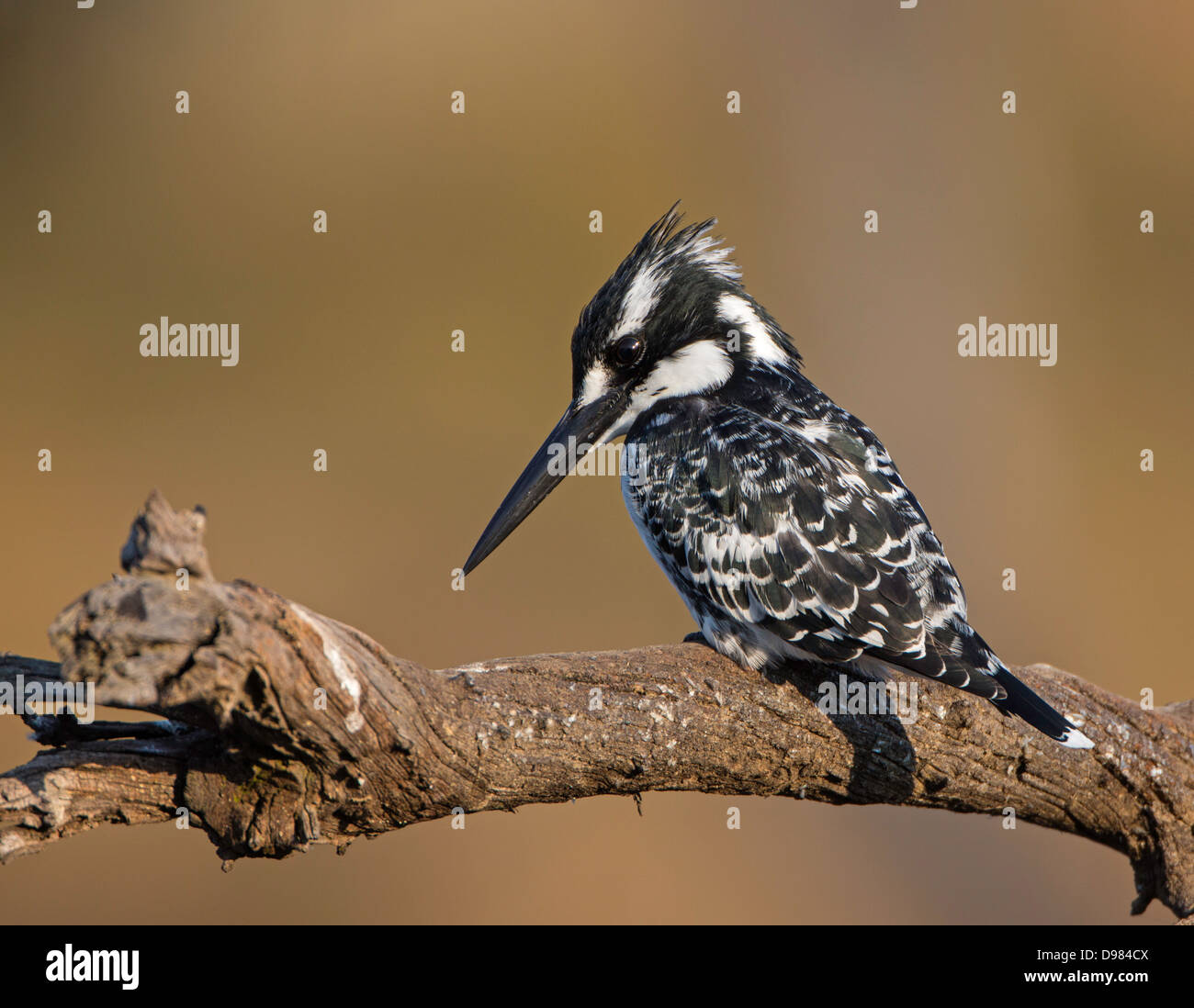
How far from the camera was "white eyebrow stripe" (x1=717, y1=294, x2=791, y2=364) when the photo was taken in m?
4.31

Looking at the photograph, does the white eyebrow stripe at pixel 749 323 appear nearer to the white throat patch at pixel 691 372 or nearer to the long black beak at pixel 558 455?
the white throat patch at pixel 691 372

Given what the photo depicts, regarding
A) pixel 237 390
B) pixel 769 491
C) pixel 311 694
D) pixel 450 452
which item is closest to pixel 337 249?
pixel 237 390

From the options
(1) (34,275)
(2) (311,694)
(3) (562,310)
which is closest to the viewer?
(2) (311,694)

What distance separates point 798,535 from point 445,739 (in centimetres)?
138

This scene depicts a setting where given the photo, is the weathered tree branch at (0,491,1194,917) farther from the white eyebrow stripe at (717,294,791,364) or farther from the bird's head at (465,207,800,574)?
the white eyebrow stripe at (717,294,791,364)

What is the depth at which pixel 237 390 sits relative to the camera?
400 inches

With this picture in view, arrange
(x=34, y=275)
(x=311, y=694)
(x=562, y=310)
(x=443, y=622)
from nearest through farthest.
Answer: (x=311, y=694) → (x=443, y=622) → (x=34, y=275) → (x=562, y=310)

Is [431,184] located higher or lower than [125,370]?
higher

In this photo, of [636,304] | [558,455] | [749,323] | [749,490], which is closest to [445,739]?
[749,490]

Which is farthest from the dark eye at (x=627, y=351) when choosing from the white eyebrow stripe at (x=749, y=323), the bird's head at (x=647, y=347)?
the white eyebrow stripe at (x=749, y=323)

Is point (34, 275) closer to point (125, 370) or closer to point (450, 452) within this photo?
point (125, 370)

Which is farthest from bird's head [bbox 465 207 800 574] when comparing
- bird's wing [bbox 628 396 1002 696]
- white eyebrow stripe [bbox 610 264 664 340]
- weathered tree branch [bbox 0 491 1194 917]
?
weathered tree branch [bbox 0 491 1194 917]

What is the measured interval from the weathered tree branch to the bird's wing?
0.30 metres

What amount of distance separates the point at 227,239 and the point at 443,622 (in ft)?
14.7
